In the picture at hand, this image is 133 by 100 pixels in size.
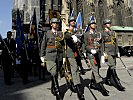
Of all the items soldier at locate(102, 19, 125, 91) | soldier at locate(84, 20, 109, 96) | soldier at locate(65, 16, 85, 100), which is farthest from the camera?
soldier at locate(102, 19, 125, 91)

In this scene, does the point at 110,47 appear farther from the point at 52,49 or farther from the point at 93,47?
the point at 52,49

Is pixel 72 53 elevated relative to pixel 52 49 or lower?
lower

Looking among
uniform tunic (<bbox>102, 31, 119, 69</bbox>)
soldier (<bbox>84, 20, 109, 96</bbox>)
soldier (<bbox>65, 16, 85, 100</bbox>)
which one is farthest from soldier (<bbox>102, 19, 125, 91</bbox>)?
soldier (<bbox>65, 16, 85, 100</bbox>)

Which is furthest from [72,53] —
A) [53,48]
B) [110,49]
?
→ [110,49]

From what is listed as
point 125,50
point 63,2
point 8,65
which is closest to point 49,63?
point 8,65

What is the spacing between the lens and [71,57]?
6375mm

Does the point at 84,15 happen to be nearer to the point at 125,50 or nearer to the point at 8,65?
the point at 125,50

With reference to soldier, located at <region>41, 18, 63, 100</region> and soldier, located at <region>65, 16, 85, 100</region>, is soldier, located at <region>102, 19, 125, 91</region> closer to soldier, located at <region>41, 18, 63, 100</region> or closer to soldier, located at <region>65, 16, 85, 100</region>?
soldier, located at <region>65, 16, 85, 100</region>

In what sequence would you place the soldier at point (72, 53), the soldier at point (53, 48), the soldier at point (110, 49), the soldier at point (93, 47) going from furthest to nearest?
the soldier at point (110, 49) → the soldier at point (93, 47) → the soldier at point (53, 48) → the soldier at point (72, 53)

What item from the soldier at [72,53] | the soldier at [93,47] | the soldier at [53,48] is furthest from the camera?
the soldier at [93,47]

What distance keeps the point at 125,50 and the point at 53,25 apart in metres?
28.2

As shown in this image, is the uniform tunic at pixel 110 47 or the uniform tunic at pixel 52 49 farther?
the uniform tunic at pixel 110 47

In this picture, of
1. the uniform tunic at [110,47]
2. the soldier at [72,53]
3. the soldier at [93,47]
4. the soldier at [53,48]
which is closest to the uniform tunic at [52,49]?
the soldier at [53,48]

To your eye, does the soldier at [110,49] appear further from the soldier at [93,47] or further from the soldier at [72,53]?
the soldier at [72,53]
